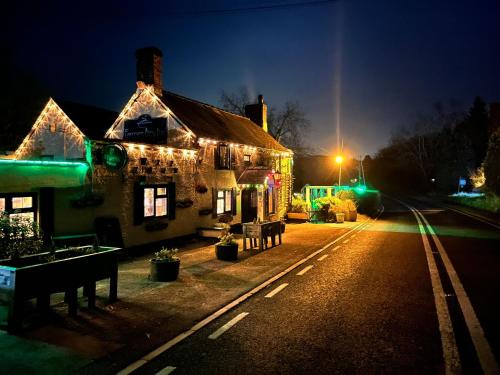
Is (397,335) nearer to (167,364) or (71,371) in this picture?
(167,364)

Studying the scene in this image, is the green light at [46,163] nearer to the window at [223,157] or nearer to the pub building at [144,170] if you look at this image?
the pub building at [144,170]

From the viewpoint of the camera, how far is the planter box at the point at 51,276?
6020 millimetres

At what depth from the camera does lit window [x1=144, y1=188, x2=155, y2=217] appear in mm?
13703

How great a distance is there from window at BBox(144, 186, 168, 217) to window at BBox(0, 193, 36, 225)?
395 centimetres

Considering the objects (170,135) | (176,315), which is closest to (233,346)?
(176,315)

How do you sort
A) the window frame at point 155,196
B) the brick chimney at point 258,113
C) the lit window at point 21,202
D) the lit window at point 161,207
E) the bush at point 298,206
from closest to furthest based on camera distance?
the lit window at point 21,202 < the window frame at point 155,196 < the lit window at point 161,207 < the bush at point 298,206 < the brick chimney at point 258,113

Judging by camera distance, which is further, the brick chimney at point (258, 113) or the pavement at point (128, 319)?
the brick chimney at point (258, 113)

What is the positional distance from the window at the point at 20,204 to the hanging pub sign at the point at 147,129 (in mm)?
7467

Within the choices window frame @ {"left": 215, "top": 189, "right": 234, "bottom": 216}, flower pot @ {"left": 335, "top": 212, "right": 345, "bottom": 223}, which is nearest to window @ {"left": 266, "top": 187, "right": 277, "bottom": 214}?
flower pot @ {"left": 335, "top": 212, "right": 345, "bottom": 223}

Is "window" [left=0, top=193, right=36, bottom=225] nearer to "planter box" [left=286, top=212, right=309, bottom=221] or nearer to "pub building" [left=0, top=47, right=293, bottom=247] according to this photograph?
"pub building" [left=0, top=47, right=293, bottom=247]

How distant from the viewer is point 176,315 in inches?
276

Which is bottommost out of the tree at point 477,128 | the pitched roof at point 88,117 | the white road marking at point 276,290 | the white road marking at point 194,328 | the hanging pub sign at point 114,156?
the white road marking at point 194,328

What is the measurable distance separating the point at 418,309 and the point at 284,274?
3.87 m

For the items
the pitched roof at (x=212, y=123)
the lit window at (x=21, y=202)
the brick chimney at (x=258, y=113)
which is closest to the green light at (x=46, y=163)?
the lit window at (x=21, y=202)
